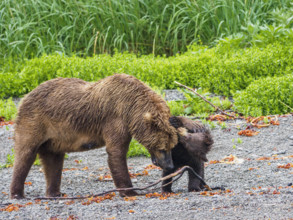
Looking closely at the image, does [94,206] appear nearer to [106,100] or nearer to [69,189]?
[106,100]

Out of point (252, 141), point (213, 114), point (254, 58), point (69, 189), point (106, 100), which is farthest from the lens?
point (254, 58)

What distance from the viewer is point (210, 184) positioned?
600 centimetres

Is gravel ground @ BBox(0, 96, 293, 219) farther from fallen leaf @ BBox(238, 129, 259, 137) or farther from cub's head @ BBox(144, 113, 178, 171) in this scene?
cub's head @ BBox(144, 113, 178, 171)

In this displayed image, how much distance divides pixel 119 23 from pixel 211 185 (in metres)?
7.74

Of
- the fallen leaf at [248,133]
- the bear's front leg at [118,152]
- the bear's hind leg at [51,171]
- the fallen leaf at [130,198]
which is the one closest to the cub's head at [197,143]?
the bear's front leg at [118,152]

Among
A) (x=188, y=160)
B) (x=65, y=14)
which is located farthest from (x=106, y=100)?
(x=65, y=14)

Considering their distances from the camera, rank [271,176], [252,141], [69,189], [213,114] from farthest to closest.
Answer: [213,114] < [252,141] < [69,189] < [271,176]

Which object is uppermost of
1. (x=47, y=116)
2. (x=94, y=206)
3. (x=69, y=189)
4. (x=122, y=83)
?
(x=122, y=83)

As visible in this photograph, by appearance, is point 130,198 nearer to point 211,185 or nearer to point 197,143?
point 197,143

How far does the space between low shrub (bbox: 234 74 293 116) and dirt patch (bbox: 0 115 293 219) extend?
0.51 metres

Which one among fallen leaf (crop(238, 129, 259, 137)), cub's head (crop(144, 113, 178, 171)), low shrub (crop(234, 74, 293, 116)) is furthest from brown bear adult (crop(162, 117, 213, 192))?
low shrub (crop(234, 74, 293, 116))

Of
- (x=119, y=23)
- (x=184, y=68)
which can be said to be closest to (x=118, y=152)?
(x=184, y=68)

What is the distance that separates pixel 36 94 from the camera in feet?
18.7

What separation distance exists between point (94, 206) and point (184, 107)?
476 cm
